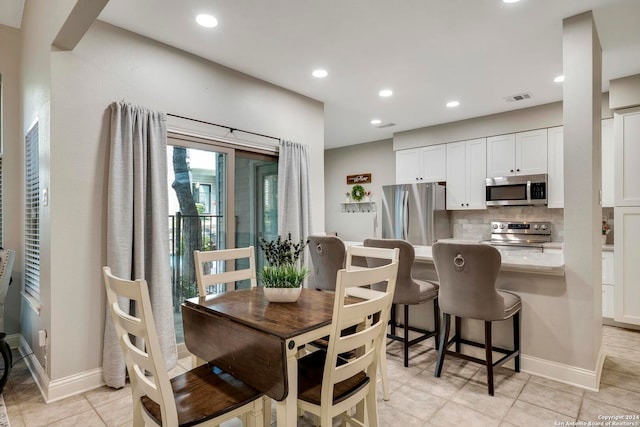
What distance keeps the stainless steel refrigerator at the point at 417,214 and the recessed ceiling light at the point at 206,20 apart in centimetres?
357

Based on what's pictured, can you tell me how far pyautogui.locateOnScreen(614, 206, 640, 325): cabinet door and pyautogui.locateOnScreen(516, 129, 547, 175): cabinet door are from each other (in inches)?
43.0

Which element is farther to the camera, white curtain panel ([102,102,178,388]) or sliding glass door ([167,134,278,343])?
sliding glass door ([167,134,278,343])

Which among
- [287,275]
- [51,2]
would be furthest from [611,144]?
[51,2]

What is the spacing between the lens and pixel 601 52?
10.1 ft

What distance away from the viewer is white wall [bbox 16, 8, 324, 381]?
7.66 ft

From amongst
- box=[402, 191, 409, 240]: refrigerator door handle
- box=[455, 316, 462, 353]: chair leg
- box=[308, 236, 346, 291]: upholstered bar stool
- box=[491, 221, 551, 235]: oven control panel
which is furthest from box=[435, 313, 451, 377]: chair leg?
box=[491, 221, 551, 235]: oven control panel

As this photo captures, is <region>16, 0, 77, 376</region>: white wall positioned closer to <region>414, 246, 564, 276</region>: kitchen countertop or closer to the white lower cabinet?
<region>414, 246, 564, 276</region>: kitchen countertop

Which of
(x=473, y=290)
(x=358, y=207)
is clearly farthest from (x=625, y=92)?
(x=358, y=207)

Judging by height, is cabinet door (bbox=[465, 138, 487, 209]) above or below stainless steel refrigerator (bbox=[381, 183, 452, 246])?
above

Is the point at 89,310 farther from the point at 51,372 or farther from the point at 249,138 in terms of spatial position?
the point at 249,138

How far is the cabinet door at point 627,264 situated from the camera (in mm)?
3500

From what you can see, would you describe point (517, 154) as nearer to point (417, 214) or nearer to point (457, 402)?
point (417, 214)

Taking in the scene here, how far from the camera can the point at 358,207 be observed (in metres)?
6.86

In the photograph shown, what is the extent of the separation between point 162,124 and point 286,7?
131 centimetres
